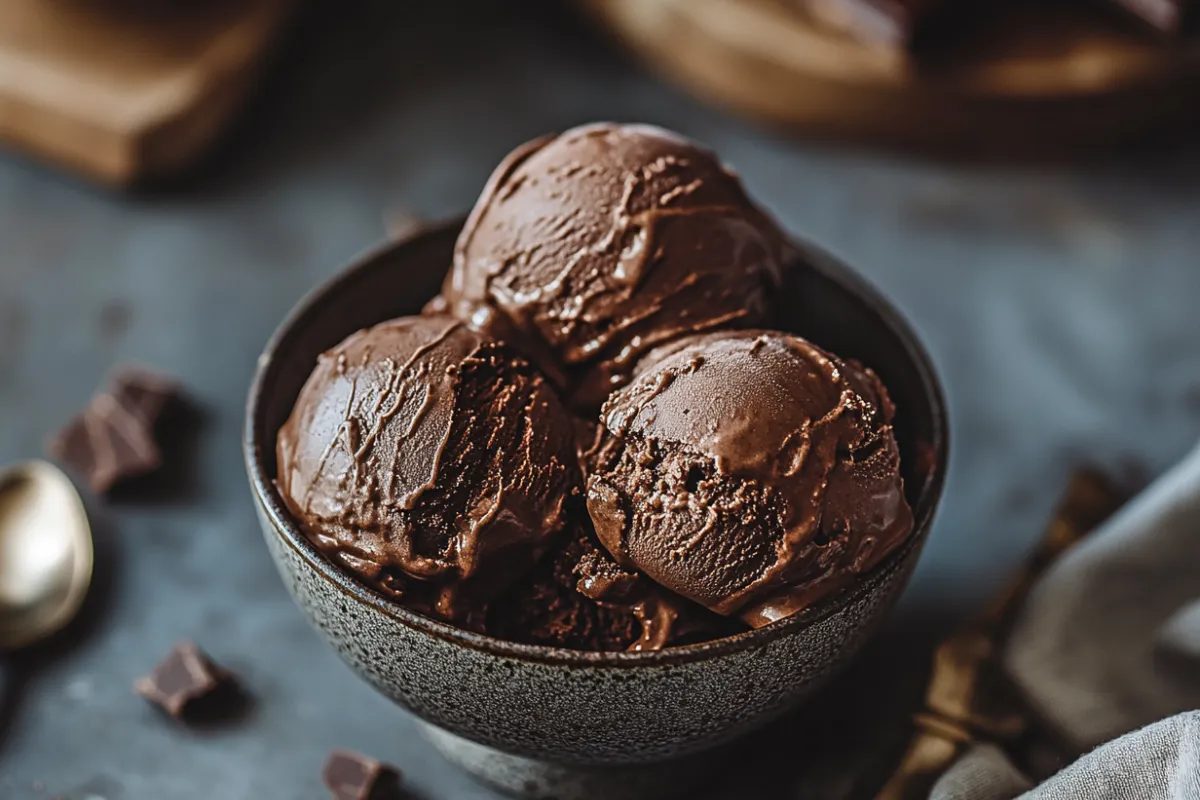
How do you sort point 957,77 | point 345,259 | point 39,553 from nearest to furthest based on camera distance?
point 39,553
point 345,259
point 957,77

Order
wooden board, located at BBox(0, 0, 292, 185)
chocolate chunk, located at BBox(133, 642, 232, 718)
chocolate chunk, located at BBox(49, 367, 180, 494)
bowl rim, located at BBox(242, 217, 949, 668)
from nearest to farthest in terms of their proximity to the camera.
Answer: bowl rim, located at BBox(242, 217, 949, 668) < chocolate chunk, located at BBox(133, 642, 232, 718) < chocolate chunk, located at BBox(49, 367, 180, 494) < wooden board, located at BBox(0, 0, 292, 185)

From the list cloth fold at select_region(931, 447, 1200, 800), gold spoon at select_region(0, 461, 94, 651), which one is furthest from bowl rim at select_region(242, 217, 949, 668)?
gold spoon at select_region(0, 461, 94, 651)

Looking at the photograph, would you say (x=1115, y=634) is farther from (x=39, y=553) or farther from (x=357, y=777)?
(x=39, y=553)

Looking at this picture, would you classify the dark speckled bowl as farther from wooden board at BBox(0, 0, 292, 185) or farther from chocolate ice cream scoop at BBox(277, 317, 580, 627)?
wooden board at BBox(0, 0, 292, 185)

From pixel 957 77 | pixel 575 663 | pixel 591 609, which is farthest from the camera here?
pixel 957 77

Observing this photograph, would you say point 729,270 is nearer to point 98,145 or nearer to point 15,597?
point 15,597

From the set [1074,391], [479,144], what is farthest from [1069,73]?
[479,144]

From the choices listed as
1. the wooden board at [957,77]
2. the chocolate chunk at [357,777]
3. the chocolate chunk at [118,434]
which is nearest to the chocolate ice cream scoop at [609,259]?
the chocolate chunk at [357,777]

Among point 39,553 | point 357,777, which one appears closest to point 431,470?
point 357,777
